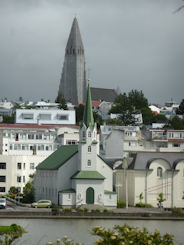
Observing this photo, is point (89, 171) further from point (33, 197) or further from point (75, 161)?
point (33, 197)

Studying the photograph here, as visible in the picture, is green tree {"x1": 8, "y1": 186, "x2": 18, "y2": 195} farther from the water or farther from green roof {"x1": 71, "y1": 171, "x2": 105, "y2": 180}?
the water

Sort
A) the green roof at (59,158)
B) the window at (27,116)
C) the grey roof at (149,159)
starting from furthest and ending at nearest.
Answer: the window at (27,116) → the green roof at (59,158) → the grey roof at (149,159)

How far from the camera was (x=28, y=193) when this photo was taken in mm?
98188

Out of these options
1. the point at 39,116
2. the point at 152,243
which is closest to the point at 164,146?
the point at 39,116

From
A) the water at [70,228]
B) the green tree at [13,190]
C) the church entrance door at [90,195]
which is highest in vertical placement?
the green tree at [13,190]

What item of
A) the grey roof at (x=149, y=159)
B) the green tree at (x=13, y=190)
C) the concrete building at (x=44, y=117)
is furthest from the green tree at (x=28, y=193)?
the concrete building at (x=44, y=117)

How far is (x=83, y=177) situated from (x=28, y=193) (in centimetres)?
951

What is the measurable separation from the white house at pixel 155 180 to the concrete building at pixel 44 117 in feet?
235

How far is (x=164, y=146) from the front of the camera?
465 feet

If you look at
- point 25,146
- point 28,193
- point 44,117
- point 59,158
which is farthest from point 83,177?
point 44,117

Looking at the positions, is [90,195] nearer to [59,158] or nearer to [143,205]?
[143,205]

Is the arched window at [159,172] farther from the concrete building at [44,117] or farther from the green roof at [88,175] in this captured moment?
the concrete building at [44,117]

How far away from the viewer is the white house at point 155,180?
309ft

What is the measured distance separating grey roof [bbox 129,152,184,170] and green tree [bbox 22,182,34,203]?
1097 centimetres
